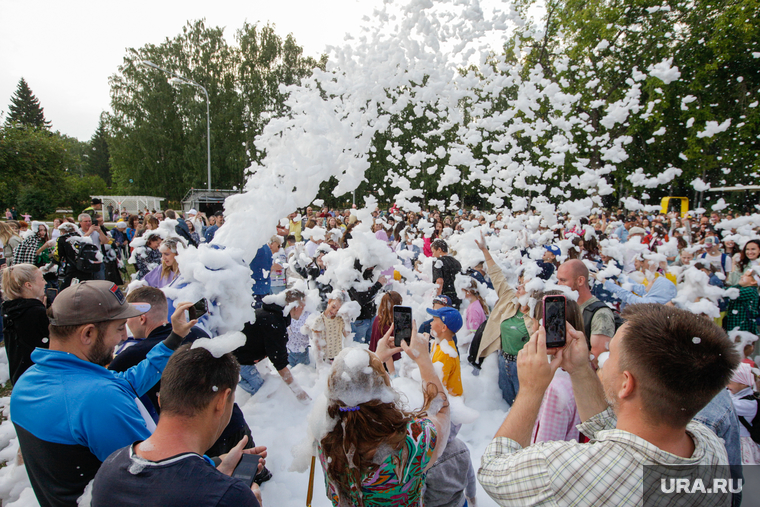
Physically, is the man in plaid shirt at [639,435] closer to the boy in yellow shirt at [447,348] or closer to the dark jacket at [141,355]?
the dark jacket at [141,355]

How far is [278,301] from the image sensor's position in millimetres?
4191

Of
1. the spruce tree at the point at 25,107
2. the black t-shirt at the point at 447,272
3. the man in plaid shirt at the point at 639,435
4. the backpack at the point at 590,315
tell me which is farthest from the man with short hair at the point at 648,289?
the spruce tree at the point at 25,107

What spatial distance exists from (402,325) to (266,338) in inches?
84.0

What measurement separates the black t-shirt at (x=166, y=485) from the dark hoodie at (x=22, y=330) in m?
2.68

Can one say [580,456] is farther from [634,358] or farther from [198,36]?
[198,36]

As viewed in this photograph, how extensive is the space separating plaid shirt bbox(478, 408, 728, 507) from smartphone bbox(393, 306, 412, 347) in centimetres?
112

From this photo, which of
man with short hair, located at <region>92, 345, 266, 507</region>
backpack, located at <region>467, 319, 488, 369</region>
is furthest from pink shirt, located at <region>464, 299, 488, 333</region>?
man with short hair, located at <region>92, 345, 266, 507</region>

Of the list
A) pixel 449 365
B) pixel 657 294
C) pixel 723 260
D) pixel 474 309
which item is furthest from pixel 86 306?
pixel 723 260

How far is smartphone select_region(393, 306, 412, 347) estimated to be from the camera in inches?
94.5

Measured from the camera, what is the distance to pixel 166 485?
130cm

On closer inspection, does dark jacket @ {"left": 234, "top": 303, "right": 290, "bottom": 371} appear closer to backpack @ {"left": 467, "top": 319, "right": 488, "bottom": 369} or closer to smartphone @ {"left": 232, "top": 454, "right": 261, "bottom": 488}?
smartphone @ {"left": 232, "top": 454, "right": 261, "bottom": 488}

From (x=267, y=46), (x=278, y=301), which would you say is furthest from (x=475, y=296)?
(x=267, y=46)

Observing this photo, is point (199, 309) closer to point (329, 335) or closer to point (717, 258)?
point (329, 335)

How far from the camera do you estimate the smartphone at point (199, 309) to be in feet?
7.70
